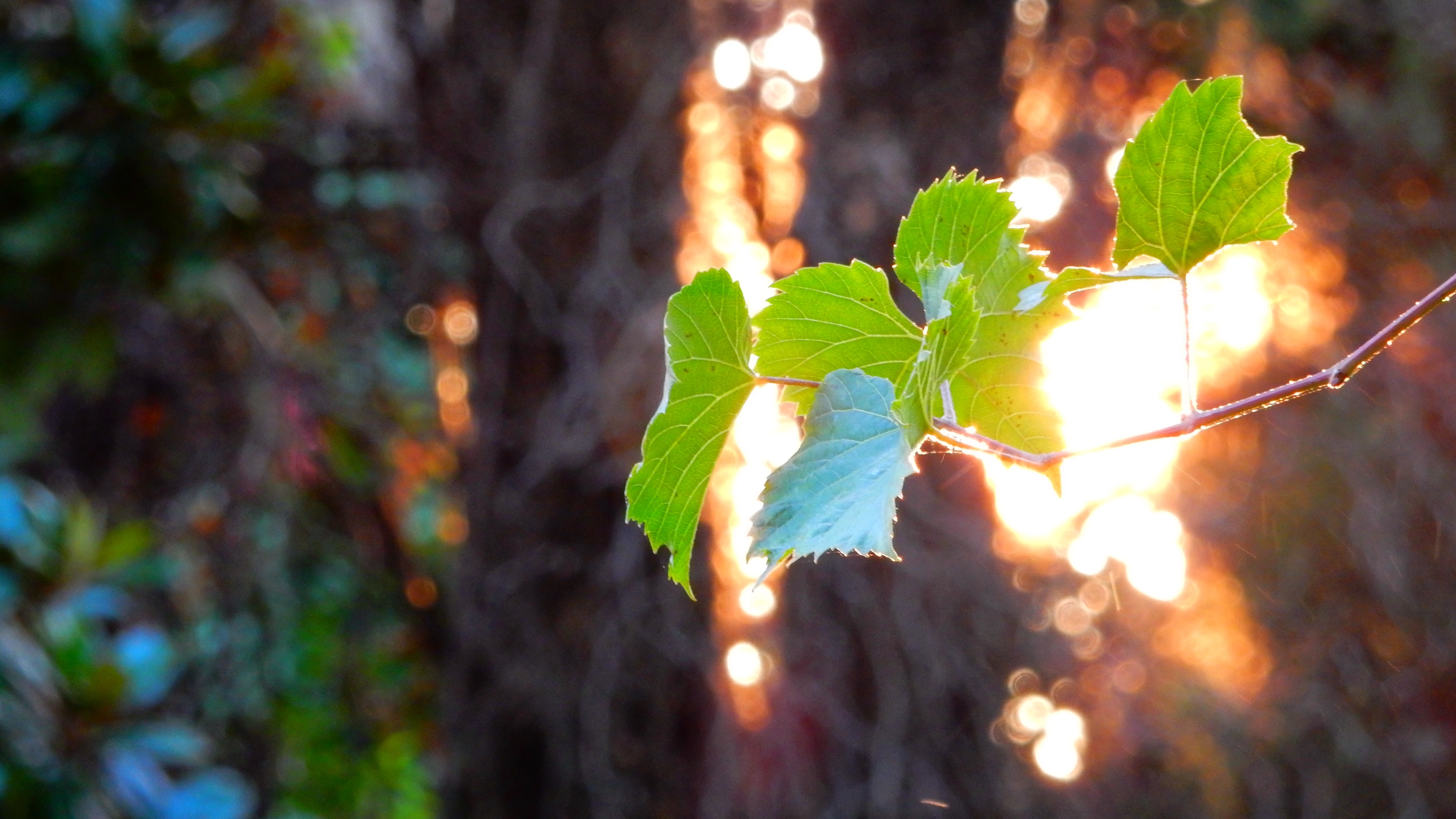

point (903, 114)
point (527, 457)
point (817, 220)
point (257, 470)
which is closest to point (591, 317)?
point (527, 457)

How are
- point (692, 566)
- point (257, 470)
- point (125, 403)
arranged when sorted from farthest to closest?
1. point (125, 403)
2. point (257, 470)
3. point (692, 566)

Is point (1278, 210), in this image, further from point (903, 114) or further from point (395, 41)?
point (395, 41)

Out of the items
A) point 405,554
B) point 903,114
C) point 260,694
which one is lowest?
point 260,694

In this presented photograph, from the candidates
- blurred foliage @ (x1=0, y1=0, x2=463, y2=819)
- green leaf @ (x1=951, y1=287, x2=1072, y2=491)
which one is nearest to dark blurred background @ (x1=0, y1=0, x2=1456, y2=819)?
blurred foliage @ (x1=0, y1=0, x2=463, y2=819)

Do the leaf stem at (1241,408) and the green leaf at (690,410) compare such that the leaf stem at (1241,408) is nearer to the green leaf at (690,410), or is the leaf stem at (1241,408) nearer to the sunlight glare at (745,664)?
the green leaf at (690,410)

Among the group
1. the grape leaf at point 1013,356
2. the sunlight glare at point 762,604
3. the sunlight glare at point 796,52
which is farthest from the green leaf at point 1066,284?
the sunlight glare at point 796,52

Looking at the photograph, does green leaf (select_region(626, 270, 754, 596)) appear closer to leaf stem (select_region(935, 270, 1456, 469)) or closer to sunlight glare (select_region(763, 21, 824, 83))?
leaf stem (select_region(935, 270, 1456, 469))
